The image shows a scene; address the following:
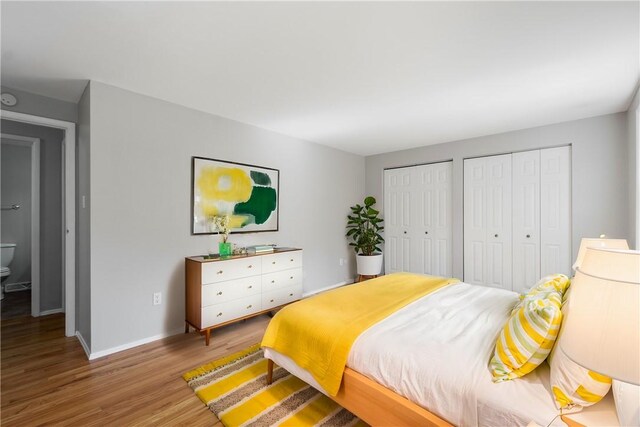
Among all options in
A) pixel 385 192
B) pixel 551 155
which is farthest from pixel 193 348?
pixel 551 155

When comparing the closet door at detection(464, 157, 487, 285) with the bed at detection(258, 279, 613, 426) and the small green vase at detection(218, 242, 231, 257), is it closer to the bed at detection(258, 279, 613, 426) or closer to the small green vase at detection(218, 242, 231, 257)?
the bed at detection(258, 279, 613, 426)

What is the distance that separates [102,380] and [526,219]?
4.81m

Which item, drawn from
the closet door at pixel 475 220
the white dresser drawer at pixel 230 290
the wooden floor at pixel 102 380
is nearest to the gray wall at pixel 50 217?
the wooden floor at pixel 102 380

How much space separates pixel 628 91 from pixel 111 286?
5.04 meters

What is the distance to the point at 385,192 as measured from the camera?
16.6ft

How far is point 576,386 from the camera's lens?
1.03 metres

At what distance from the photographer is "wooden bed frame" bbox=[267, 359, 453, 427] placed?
4.17ft

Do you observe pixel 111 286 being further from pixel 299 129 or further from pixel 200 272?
pixel 299 129

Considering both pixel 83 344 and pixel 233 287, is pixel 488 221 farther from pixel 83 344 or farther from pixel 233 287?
pixel 83 344

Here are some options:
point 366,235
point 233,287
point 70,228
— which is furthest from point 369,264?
point 70,228

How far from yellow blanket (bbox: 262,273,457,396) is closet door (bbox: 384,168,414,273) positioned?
Answer: 244cm

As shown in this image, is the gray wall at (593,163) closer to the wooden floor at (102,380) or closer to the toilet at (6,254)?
the wooden floor at (102,380)

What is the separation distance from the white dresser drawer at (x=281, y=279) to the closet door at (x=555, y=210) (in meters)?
3.15

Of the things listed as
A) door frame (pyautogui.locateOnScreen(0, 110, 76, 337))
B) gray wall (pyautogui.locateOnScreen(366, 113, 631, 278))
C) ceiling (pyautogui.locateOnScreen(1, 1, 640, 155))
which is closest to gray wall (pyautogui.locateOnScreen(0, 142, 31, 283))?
door frame (pyautogui.locateOnScreen(0, 110, 76, 337))
